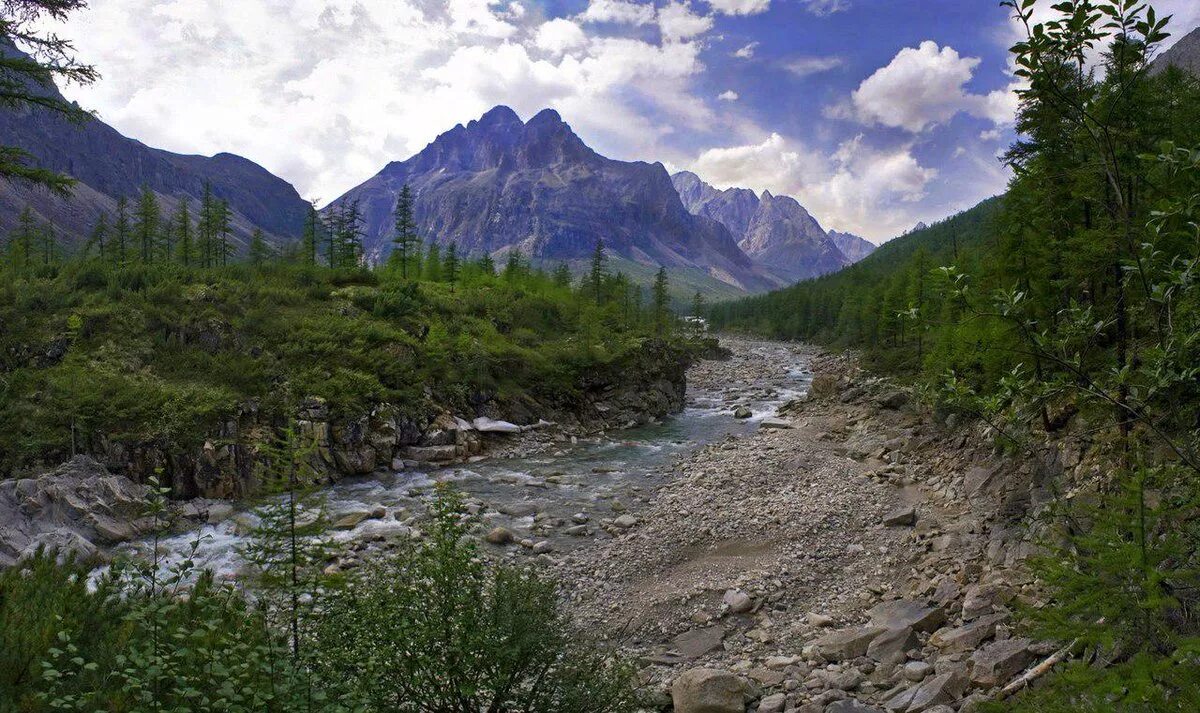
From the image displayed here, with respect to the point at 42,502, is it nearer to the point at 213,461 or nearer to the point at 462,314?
the point at 213,461

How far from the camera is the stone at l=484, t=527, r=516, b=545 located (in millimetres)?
17656

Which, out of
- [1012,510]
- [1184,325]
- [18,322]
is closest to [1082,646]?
[1184,325]

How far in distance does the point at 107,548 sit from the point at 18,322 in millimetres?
16652

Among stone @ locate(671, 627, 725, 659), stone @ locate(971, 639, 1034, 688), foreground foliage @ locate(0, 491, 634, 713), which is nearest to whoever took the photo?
foreground foliage @ locate(0, 491, 634, 713)

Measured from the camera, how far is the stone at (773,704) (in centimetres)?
908

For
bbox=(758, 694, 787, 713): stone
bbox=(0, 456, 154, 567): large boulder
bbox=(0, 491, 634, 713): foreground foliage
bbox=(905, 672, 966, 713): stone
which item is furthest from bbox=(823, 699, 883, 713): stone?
bbox=(0, 456, 154, 567): large boulder

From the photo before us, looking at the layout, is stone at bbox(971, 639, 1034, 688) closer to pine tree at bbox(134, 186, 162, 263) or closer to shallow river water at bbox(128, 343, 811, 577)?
shallow river water at bbox(128, 343, 811, 577)

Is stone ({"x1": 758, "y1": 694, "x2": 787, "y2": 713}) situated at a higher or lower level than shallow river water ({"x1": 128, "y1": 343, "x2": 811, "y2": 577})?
higher

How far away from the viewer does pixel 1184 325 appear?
3691 millimetres

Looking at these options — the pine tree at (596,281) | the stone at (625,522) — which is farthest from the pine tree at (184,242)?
the stone at (625,522)

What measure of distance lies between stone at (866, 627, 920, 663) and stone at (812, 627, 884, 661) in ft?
0.49

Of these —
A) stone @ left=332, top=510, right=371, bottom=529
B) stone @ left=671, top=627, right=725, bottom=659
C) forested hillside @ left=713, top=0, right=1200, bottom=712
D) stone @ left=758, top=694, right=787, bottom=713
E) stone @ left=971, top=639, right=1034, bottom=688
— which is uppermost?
forested hillside @ left=713, top=0, right=1200, bottom=712

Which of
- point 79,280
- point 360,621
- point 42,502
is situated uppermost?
point 79,280

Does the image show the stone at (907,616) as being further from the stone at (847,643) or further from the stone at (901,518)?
the stone at (901,518)
